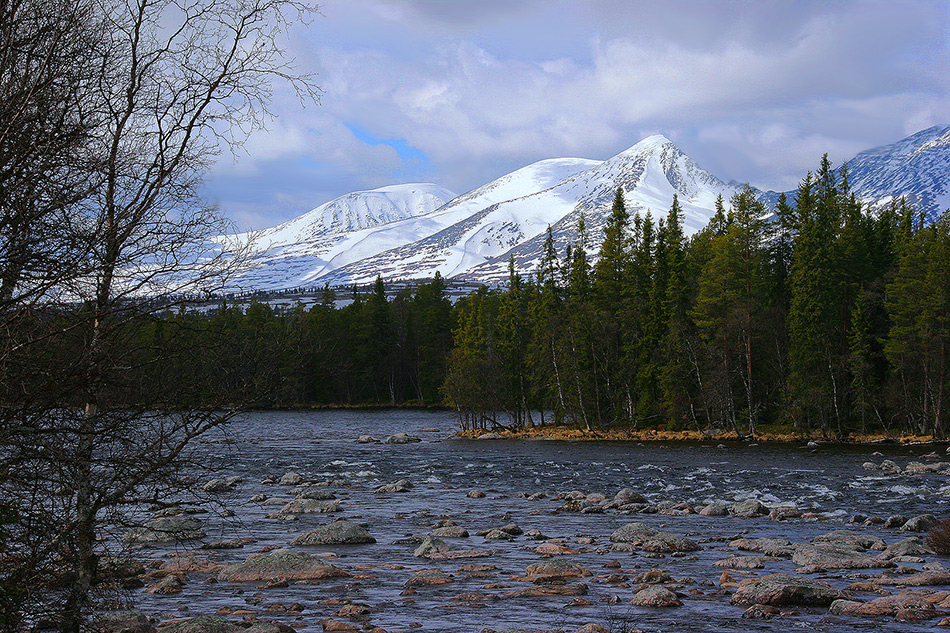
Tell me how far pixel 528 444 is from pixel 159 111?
49023 millimetres

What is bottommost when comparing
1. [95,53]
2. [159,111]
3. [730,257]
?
[159,111]

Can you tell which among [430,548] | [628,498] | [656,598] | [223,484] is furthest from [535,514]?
[223,484]

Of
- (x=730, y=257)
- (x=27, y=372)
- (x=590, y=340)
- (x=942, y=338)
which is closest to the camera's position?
(x=27, y=372)

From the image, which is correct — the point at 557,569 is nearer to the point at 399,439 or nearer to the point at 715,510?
the point at 715,510

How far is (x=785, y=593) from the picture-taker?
13070mm

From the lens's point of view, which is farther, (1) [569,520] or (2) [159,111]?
(1) [569,520]

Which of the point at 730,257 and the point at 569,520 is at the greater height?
the point at 730,257

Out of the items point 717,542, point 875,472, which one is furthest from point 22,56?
point 875,472

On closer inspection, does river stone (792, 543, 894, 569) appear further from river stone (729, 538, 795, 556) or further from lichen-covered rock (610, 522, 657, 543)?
lichen-covered rock (610, 522, 657, 543)

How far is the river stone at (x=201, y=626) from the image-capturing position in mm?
11180

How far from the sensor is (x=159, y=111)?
675 cm

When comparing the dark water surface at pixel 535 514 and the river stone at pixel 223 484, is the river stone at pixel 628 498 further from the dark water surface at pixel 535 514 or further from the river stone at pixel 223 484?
the river stone at pixel 223 484

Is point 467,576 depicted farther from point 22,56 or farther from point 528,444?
point 528,444

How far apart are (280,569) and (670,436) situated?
44.0 metres
